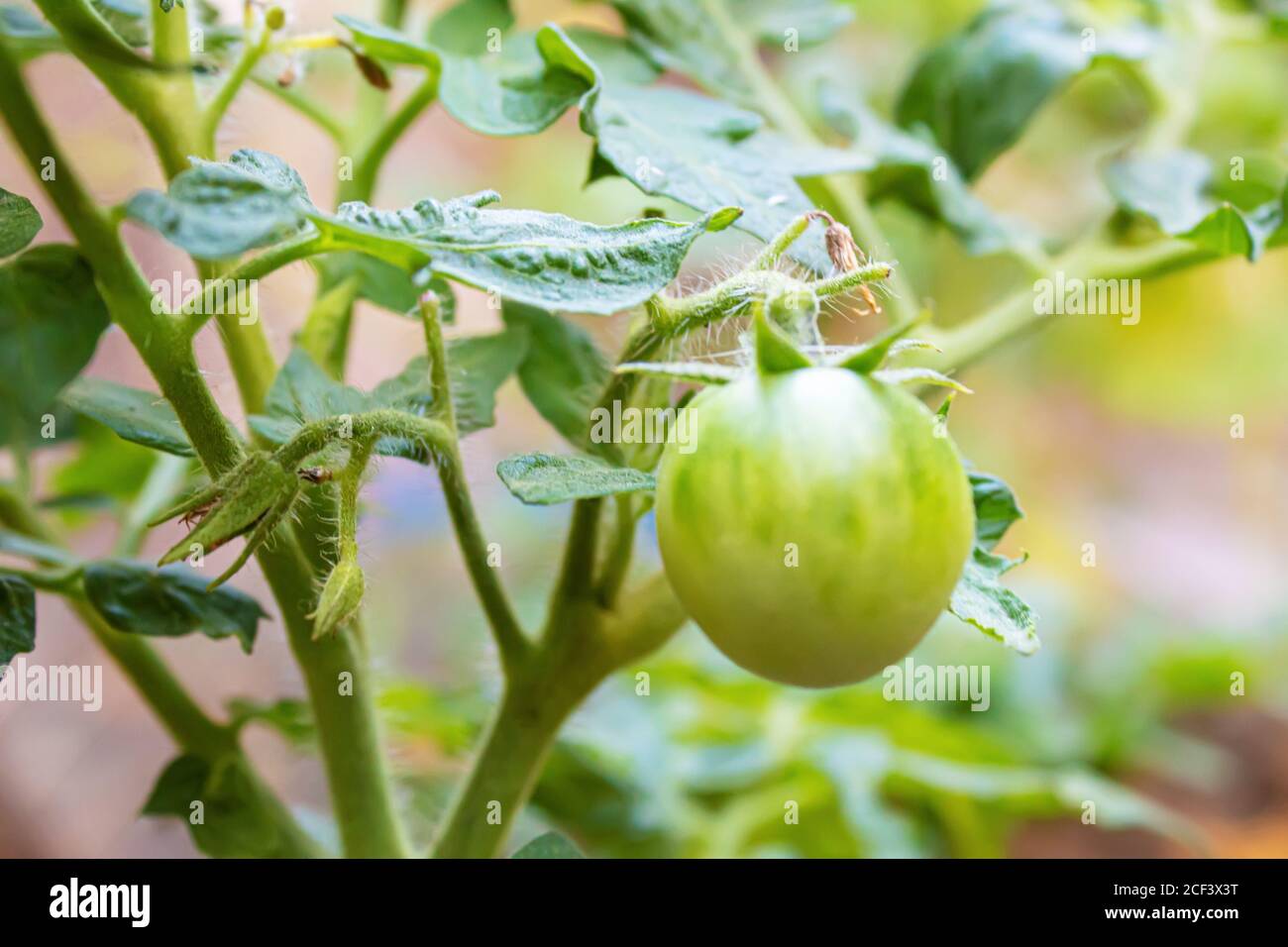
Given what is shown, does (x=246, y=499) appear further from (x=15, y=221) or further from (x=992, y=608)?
(x=992, y=608)

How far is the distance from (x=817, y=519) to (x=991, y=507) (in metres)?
0.20

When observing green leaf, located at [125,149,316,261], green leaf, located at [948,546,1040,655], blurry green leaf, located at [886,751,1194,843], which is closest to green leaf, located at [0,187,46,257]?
green leaf, located at [125,149,316,261]

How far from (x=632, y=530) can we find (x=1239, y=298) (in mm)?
1909

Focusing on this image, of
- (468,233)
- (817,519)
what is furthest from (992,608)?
(468,233)

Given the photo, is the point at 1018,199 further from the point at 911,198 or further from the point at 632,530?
the point at 632,530

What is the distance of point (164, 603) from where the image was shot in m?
0.50

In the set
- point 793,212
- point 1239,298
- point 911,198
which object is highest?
point 1239,298

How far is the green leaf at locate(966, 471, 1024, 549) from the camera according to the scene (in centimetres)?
48

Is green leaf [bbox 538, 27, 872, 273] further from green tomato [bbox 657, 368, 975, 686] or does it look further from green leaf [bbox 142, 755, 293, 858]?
green leaf [bbox 142, 755, 293, 858]

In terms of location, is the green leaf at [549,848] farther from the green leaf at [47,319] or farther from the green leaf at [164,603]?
the green leaf at [47,319]

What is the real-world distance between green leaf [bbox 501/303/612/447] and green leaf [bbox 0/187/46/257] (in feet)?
0.64

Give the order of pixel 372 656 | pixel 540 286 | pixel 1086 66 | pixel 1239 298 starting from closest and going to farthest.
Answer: pixel 540 286
pixel 372 656
pixel 1086 66
pixel 1239 298
